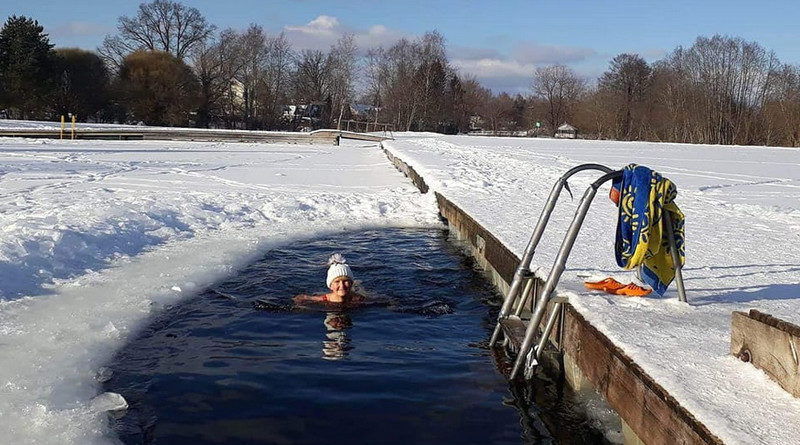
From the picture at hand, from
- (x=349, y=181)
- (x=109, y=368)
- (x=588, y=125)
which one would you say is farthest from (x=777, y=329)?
(x=588, y=125)

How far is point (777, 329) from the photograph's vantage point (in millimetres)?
3211

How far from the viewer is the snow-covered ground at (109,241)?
169 inches

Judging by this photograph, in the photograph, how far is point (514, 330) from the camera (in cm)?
507

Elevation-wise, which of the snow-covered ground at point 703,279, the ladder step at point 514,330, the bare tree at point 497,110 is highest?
the bare tree at point 497,110

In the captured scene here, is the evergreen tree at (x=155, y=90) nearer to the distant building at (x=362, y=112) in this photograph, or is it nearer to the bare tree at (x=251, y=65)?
the bare tree at (x=251, y=65)

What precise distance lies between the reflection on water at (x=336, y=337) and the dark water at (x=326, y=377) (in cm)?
2

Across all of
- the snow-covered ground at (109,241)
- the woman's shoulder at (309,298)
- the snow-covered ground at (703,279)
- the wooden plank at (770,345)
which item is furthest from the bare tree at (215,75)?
the wooden plank at (770,345)

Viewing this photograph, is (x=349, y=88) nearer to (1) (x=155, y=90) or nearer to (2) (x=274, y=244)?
(1) (x=155, y=90)

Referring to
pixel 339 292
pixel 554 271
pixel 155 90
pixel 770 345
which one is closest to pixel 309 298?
pixel 339 292

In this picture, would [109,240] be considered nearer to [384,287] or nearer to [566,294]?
[384,287]

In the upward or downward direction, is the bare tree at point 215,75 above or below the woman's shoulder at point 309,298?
above

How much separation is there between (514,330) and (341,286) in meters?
2.08

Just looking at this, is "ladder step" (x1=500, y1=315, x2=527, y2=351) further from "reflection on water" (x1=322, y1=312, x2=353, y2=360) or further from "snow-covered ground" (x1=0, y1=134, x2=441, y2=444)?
"snow-covered ground" (x1=0, y1=134, x2=441, y2=444)

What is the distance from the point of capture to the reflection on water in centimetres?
537
